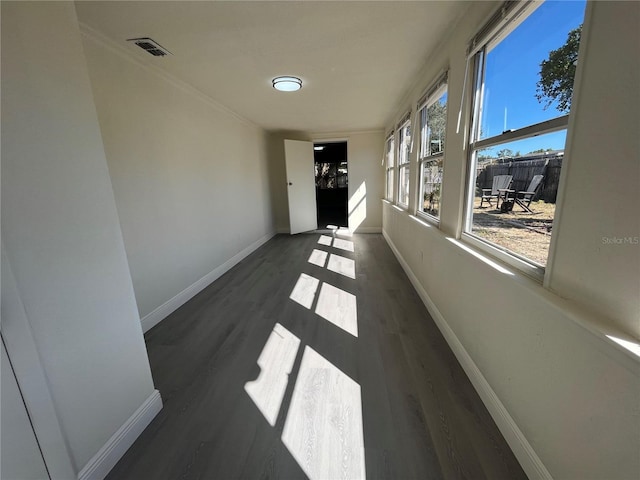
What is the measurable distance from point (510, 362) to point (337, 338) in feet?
3.89

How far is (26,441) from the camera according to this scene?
0.92 metres

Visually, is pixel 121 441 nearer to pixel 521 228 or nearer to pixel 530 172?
pixel 521 228

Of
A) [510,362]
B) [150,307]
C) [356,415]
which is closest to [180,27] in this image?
[150,307]

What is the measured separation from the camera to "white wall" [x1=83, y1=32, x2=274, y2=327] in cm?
208

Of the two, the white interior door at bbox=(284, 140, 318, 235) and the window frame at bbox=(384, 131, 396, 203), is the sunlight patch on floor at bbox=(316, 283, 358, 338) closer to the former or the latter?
the window frame at bbox=(384, 131, 396, 203)

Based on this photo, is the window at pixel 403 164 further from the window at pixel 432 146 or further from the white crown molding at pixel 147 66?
the white crown molding at pixel 147 66

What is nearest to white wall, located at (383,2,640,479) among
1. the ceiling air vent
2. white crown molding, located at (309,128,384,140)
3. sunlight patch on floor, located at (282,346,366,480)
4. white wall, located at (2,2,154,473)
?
sunlight patch on floor, located at (282,346,366,480)

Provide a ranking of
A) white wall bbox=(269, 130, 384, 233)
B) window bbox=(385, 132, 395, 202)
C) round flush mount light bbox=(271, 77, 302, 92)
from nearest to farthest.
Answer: round flush mount light bbox=(271, 77, 302, 92) < window bbox=(385, 132, 395, 202) < white wall bbox=(269, 130, 384, 233)

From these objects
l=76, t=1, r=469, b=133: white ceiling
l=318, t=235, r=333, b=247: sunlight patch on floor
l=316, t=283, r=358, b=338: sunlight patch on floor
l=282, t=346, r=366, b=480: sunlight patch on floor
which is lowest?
l=282, t=346, r=366, b=480: sunlight patch on floor

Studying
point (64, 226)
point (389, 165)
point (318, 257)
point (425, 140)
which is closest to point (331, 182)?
point (389, 165)

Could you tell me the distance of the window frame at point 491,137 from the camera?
118 cm

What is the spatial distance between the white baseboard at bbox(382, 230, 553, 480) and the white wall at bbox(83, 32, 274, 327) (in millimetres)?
2550

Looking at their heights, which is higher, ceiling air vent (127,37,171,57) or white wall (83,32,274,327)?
ceiling air vent (127,37,171,57)

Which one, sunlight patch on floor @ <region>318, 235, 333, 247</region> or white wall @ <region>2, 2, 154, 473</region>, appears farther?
sunlight patch on floor @ <region>318, 235, 333, 247</region>
